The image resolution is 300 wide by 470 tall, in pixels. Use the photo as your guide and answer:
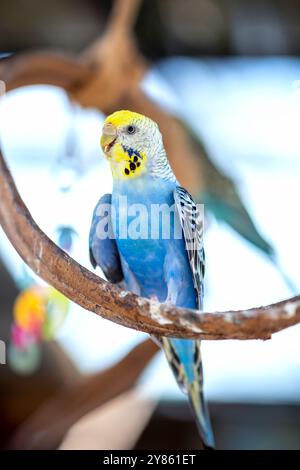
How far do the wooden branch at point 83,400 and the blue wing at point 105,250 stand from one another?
41.7 inches

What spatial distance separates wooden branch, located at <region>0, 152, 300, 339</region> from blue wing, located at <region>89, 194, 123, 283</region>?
0.18 metres

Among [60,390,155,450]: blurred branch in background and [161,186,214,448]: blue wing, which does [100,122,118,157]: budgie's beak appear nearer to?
[161,186,214,448]: blue wing

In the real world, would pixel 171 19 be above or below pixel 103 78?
above

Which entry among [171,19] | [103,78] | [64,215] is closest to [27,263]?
[64,215]

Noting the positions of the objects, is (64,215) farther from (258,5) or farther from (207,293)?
(258,5)

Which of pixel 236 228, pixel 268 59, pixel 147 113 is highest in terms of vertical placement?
pixel 268 59

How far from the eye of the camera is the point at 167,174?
3.19ft

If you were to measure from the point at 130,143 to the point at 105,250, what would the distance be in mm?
248

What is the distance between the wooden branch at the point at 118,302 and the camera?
82 cm

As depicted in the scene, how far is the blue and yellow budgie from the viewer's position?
907 millimetres

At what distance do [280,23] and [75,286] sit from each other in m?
2.34
